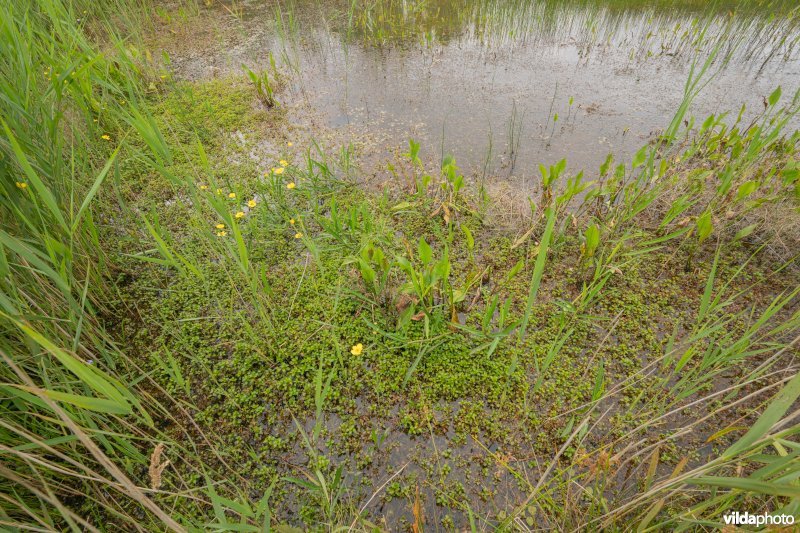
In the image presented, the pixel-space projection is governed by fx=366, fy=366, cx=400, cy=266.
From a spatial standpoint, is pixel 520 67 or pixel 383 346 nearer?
pixel 383 346

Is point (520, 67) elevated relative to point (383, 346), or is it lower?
elevated

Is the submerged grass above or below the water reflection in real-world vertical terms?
below

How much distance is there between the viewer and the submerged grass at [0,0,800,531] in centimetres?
101

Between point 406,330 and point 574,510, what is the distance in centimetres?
80

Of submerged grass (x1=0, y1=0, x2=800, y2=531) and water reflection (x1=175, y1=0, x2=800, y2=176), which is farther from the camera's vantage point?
water reflection (x1=175, y1=0, x2=800, y2=176)

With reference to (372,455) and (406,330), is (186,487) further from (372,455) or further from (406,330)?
(406,330)

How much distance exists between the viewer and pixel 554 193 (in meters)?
2.11

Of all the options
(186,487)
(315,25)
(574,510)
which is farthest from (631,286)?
(315,25)

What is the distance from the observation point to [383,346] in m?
1.50

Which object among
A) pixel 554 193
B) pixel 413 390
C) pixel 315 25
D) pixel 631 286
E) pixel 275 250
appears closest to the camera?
pixel 413 390

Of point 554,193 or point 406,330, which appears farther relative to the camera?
point 554,193

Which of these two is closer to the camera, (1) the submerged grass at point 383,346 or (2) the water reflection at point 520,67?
(1) the submerged grass at point 383,346

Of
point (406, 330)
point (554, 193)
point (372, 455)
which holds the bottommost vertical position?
point (372, 455)

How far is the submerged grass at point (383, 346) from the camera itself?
1.01 metres
